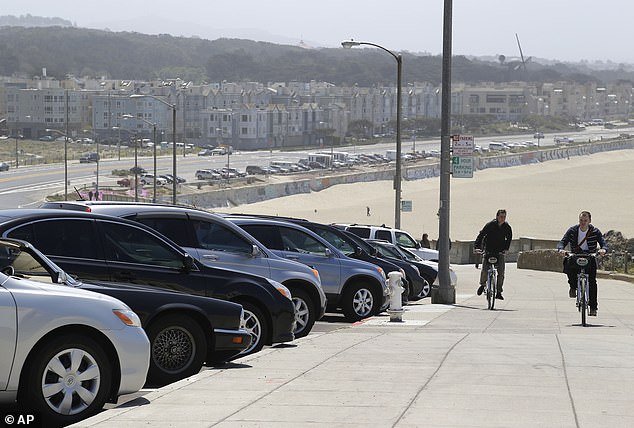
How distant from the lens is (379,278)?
58.1ft

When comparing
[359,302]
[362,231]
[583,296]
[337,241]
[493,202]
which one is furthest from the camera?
[493,202]

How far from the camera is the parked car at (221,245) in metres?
13.8

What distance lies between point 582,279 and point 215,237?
18.0 ft

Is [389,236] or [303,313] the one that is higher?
[303,313]

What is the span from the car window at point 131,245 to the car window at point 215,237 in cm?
266

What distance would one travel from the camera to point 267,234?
16750 mm

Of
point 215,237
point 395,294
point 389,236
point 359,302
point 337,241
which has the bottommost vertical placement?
point 389,236

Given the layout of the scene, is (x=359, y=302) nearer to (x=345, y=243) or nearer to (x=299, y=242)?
(x=299, y=242)


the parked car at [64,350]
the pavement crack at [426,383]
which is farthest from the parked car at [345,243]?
the parked car at [64,350]

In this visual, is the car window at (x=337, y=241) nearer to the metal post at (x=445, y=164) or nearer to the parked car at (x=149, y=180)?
the metal post at (x=445, y=164)

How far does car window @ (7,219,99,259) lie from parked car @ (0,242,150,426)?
2.24 metres

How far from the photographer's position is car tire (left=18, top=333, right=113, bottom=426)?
26.0ft

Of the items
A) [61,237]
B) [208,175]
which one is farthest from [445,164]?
[208,175]

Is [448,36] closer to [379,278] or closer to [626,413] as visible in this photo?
[379,278]
